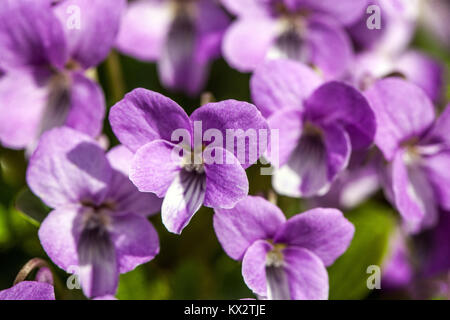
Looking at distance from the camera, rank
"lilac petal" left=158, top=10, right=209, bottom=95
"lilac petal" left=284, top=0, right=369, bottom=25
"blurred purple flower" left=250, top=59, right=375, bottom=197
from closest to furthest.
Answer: "blurred purple flower" left=250, top=59, right=375, bottom=197, "lilac petal" left=284, top=0, right=369, bottom=25, "lilac petal" left=158, top=10, right=209, bottom=95

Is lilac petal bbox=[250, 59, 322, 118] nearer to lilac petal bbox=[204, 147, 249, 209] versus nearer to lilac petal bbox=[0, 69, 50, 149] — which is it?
lilac petal bbox=[204, 147, 249, 209]

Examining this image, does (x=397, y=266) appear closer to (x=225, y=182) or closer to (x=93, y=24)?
(x=225, y=182)

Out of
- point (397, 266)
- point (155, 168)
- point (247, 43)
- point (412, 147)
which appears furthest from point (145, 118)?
point (397, 266)

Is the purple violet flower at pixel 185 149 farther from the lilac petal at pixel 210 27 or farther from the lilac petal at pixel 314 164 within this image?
the lilac petal at pixel 210 27

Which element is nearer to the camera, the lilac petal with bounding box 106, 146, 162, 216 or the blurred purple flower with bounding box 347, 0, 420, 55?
the lilac petal with bounding box 106, 146, 162, 216

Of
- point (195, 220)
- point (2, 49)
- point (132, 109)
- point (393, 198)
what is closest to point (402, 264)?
point (393, 198)

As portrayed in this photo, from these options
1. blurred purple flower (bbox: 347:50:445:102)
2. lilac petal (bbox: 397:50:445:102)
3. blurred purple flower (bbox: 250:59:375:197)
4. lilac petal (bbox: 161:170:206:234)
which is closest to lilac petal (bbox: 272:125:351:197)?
blurred purple flower (bbox: 250:59:375:197)
